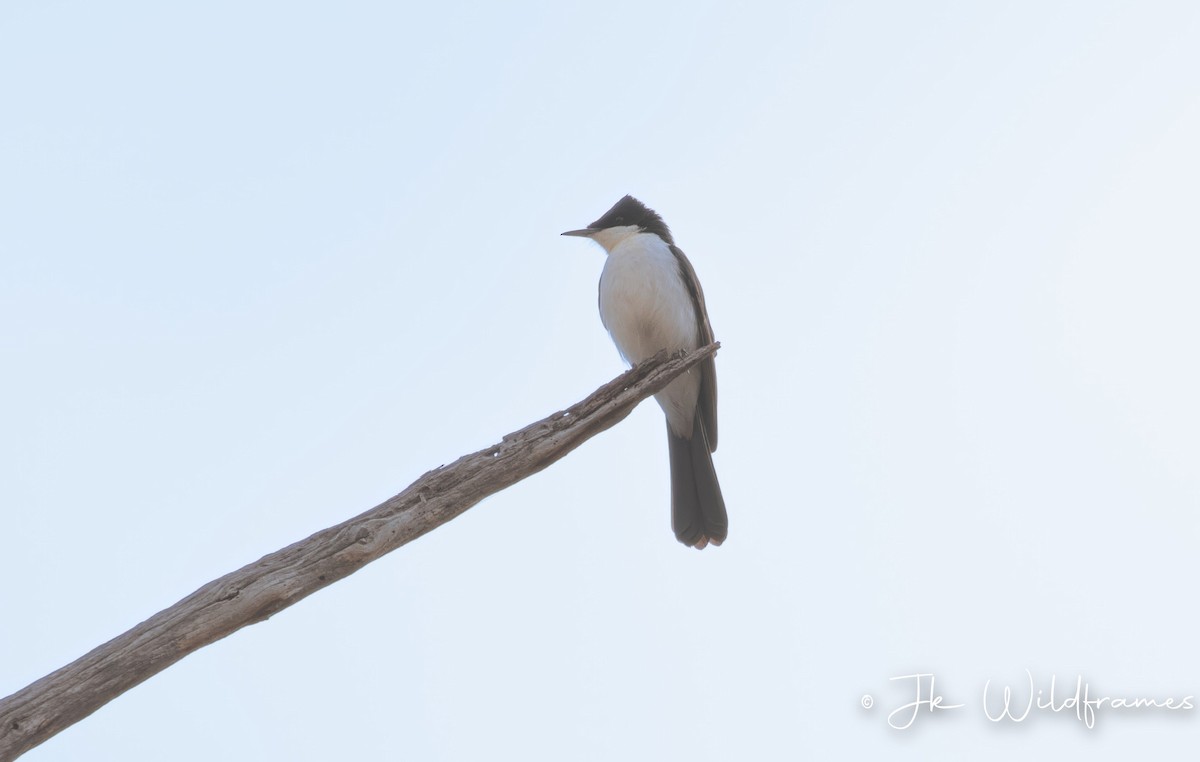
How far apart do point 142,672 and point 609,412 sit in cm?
218

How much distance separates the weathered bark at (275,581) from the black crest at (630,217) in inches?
126

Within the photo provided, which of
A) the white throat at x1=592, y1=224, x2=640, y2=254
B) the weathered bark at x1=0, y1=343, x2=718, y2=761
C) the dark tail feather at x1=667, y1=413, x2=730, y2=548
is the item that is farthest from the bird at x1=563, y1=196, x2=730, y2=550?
the weathered bark at x1=0, y1=343, x2=718, y2=761

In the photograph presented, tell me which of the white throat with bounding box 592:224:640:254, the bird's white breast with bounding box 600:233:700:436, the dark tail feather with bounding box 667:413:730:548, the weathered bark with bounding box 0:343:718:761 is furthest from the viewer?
the white throat with bounding box 592:224:640:254

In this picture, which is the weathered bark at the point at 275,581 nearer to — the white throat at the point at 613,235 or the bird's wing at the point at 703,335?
the bird's wing at the point at 703,335

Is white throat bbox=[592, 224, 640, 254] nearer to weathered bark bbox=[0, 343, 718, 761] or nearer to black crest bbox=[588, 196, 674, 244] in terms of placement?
black crest bbox=[588, 196, 674, 244]

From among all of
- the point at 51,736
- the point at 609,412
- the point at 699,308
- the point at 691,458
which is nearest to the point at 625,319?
the point at 699,308

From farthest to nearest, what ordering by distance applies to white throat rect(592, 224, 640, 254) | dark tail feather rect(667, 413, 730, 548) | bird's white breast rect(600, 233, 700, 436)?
white throat rect(592, 224, 640, 254) < dark tail feather rect(667, 413, 730, 548) < bird's white breast rect(600, 233, 700, 436)

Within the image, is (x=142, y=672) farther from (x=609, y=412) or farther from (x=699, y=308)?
(x=699, y=308)

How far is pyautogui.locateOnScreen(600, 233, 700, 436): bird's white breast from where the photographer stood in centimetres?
704

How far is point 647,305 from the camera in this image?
23.0 feet

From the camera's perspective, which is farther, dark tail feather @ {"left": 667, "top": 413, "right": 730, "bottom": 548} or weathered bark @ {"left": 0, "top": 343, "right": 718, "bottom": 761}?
dark tail feather @ {"left": 667, "top": 413, "right": 730, "bottom": 548}

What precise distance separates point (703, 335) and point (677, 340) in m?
0.31

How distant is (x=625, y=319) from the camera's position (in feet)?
23.4

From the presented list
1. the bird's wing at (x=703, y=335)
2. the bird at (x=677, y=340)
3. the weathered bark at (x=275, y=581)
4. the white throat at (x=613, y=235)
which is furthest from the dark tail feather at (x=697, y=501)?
the weathered bark at (x=275, y=581)
